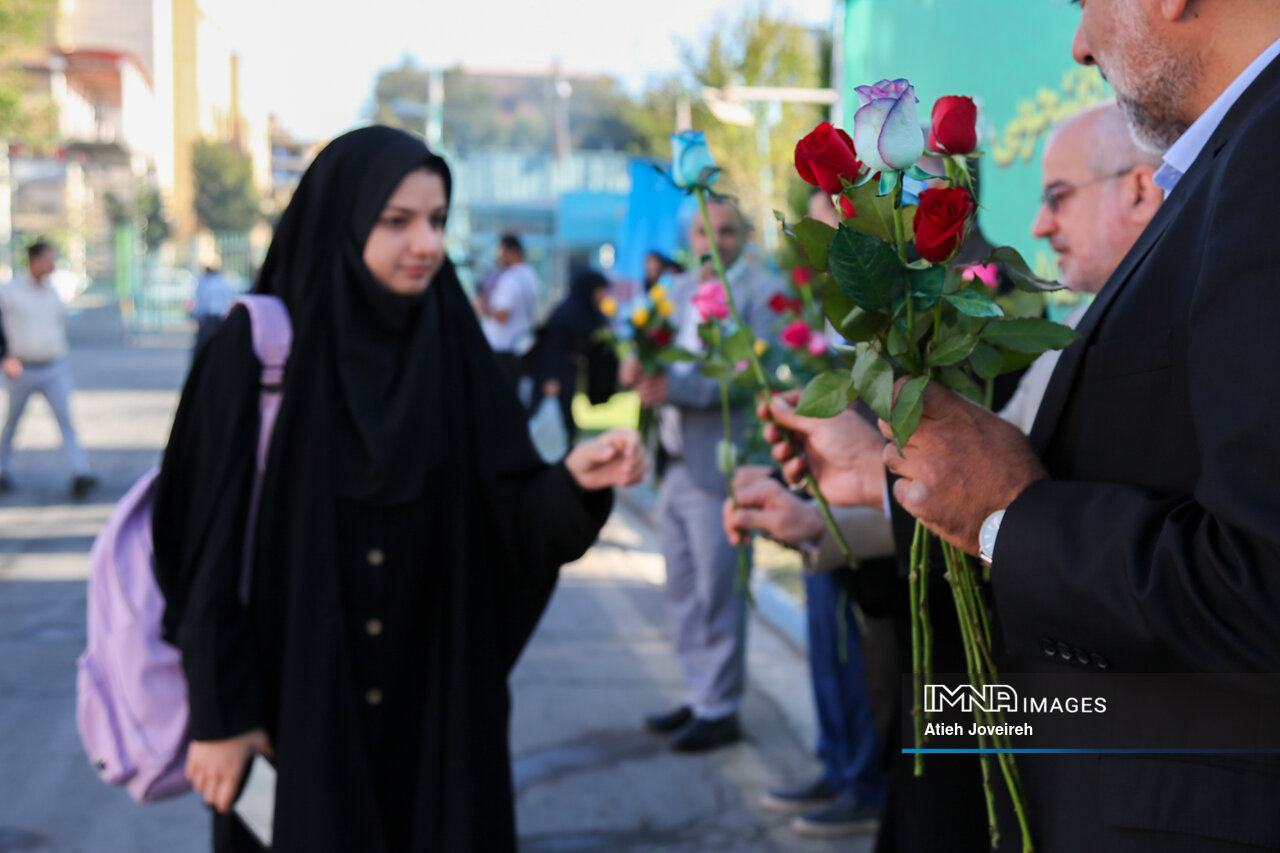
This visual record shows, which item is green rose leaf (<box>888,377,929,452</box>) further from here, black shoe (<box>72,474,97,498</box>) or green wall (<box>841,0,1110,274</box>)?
black shoe (<box>72,474,97,498</box>)

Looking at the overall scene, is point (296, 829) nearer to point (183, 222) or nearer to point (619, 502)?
point (619, 502)

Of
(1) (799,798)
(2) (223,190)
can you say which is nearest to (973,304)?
(1) (799,798)

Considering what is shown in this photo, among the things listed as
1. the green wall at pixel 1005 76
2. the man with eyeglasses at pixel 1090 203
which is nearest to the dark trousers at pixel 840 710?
the green wall at pixel 1005 76

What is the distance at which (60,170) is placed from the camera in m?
48.2

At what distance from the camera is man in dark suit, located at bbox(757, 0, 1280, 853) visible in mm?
1199

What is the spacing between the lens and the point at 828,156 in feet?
4.74

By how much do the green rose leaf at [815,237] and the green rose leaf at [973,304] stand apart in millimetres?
183

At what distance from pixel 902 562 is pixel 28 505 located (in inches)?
393

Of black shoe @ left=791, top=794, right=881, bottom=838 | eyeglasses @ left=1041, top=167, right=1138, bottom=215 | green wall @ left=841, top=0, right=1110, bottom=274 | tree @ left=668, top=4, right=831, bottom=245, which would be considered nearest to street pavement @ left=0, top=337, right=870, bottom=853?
black shoe @ left=791, top=794, right=881, bottom=838

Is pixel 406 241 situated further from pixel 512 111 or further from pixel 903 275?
pixel 512 111

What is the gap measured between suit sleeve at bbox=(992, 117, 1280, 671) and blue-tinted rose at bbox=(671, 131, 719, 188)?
43.6 inches

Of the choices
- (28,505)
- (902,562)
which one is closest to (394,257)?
(902,562)

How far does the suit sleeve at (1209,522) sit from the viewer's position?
1.18 m

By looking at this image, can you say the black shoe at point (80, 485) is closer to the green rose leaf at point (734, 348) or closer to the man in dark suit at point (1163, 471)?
the green rose leaf at point (734, 348)
